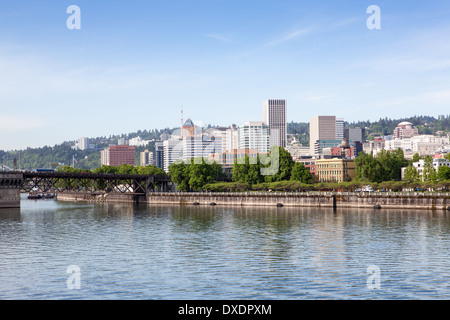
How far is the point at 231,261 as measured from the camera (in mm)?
53094

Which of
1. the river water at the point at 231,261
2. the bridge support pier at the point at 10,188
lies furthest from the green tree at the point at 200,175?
the river water at the point at 231,261

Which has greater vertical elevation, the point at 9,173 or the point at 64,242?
the point at 9,173

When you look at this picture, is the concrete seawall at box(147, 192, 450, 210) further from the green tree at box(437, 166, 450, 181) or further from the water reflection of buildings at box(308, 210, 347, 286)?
the green tree at box(437, 166, 450, 181)

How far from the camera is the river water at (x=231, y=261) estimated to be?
4084 centimetres

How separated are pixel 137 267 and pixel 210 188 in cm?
12430

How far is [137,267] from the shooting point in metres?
50.8

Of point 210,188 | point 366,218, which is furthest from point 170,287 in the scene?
point 210,188

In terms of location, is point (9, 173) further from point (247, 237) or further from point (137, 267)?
point (137, 267)

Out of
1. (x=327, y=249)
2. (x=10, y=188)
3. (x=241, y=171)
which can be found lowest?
(x=327, y=249)

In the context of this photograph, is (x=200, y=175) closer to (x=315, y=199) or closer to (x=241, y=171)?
(x=241, y=171)

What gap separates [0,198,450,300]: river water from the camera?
40.8 meters

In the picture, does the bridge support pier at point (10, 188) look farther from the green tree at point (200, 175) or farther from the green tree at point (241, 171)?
the green tree at point (241, 171)

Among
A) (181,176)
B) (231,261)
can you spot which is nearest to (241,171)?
(181,176)

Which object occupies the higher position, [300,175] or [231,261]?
[300,175]
